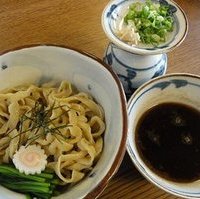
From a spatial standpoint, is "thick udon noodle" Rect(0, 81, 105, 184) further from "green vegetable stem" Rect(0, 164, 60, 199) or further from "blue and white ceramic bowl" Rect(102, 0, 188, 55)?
"blue and white ceramic bowl" Rect(102, 0, 188, 55)

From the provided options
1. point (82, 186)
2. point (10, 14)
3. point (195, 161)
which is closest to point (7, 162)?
point (82, 186)

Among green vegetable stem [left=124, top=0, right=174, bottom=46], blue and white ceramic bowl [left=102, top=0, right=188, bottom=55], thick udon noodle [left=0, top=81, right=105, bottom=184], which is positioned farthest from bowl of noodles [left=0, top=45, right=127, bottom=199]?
green vegetable stem [left=124, top=0, right=174, bottom=46]

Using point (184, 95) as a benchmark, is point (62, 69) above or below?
above

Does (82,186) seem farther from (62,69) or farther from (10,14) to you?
(10,14)

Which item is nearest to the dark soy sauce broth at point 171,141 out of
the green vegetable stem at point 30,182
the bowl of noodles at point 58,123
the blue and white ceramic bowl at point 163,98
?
the blue and white ceramic bowl at point 163,98

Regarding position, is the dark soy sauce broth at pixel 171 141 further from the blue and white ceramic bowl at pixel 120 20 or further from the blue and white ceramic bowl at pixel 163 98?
the blue and white ceramic bowl at pixel 120 20

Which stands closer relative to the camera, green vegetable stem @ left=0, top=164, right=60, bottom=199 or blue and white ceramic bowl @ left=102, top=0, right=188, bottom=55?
green vegetable stem @ left=0, top=164, right=60, bottom=199
